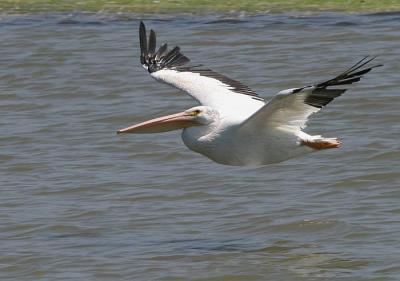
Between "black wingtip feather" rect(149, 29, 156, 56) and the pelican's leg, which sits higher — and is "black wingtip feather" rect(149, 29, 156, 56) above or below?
above

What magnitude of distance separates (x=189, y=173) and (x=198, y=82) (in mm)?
866

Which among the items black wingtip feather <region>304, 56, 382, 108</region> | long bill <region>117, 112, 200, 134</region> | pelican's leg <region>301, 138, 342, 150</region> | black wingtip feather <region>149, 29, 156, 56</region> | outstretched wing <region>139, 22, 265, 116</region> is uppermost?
black wingtip feather <region>304, 56, 382, 108</region>

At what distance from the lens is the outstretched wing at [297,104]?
6891 mm

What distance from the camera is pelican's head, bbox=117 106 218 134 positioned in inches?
310

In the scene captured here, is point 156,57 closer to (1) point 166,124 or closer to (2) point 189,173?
(2) point 189,173

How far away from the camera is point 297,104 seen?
24.1 feet

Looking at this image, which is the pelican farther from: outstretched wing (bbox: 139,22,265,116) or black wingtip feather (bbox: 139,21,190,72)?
black wingtip feather (bbox: 139,21,190,72)

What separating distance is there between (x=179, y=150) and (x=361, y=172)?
159 centimetres

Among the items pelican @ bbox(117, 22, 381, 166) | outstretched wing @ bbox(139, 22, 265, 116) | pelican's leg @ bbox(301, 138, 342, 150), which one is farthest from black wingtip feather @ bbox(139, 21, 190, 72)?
pelican's leg @ bbox(301, 138, 342, 150)

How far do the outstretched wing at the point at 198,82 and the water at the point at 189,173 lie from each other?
2.25 feet

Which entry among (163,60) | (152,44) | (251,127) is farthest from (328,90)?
(152,44)

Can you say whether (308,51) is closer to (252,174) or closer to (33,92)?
(33,92)

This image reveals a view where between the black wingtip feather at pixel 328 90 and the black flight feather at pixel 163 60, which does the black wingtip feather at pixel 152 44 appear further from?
the black wingtip feather at pixel 328 90

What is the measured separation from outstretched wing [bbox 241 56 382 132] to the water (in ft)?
2.44
